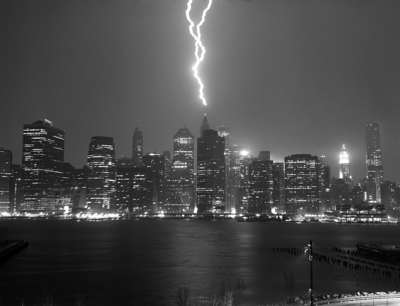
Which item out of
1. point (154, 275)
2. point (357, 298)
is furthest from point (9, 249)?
point (357, 298)

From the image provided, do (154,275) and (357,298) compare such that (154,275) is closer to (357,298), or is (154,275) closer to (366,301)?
(357,298)

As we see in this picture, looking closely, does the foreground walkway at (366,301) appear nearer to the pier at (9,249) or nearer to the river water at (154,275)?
the river water at (154,275)

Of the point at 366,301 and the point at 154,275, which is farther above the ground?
the point at 366,301

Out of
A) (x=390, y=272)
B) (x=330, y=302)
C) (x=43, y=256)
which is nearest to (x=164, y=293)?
(x=330, y=302)

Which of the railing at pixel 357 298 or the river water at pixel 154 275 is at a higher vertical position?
the railing at pixel 357 298

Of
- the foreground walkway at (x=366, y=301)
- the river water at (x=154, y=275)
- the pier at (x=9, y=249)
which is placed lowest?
the river water at (x=154, y=275)

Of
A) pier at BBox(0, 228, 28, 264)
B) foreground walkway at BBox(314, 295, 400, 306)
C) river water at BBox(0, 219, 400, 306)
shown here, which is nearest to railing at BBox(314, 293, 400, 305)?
foreground walkway at BBox(314, 295, 400, 306)

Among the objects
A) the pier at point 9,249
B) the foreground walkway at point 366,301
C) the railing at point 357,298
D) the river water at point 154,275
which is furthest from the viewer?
the pier at point 9,249

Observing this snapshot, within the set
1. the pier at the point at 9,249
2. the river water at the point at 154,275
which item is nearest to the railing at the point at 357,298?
the river water at the point at 154,275

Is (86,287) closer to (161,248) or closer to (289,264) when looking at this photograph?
(289,264)

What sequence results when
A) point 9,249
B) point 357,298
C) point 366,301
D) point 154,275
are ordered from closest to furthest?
1. point 366,301
2. point 357,298
3. point 154,275
4. point 9,249

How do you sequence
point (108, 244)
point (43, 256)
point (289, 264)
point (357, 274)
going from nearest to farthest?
point (357, 274), point (289, 264), point (43, 256), point (108, 244)
